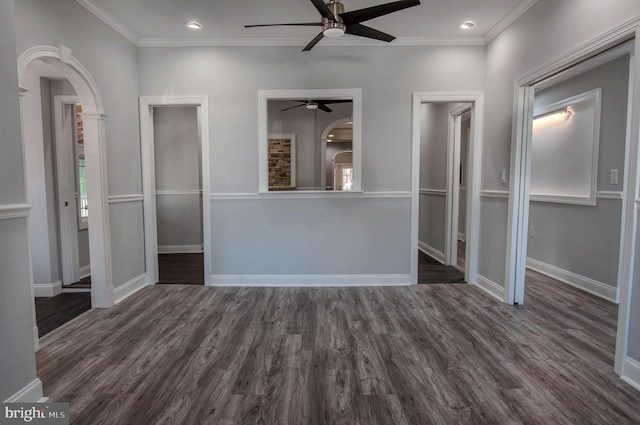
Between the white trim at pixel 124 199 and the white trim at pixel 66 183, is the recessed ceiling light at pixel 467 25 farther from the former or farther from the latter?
the white trim at pixel 66 183

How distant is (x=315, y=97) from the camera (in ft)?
11.5

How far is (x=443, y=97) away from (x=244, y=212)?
8.53 feet

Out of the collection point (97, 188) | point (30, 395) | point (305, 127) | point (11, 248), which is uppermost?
point (305, 127)

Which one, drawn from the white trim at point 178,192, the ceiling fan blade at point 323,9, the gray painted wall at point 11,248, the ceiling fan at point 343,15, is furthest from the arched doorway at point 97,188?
the white trim at point 178,192

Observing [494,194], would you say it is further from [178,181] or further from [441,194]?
[178,181]

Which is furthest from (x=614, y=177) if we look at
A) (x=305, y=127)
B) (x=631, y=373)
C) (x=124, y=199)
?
(x=124, y=199)

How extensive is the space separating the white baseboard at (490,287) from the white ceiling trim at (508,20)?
8.45ft

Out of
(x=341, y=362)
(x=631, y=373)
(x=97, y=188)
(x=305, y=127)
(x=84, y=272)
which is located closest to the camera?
Result: (x=631, y=373)

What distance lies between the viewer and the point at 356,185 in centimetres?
357

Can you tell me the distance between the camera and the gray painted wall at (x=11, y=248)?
1.47 m

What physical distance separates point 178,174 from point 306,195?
2934mm

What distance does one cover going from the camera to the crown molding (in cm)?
273

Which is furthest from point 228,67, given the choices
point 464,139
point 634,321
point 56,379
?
point 464,139

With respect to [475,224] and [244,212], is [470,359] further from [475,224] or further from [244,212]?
[244,212]
